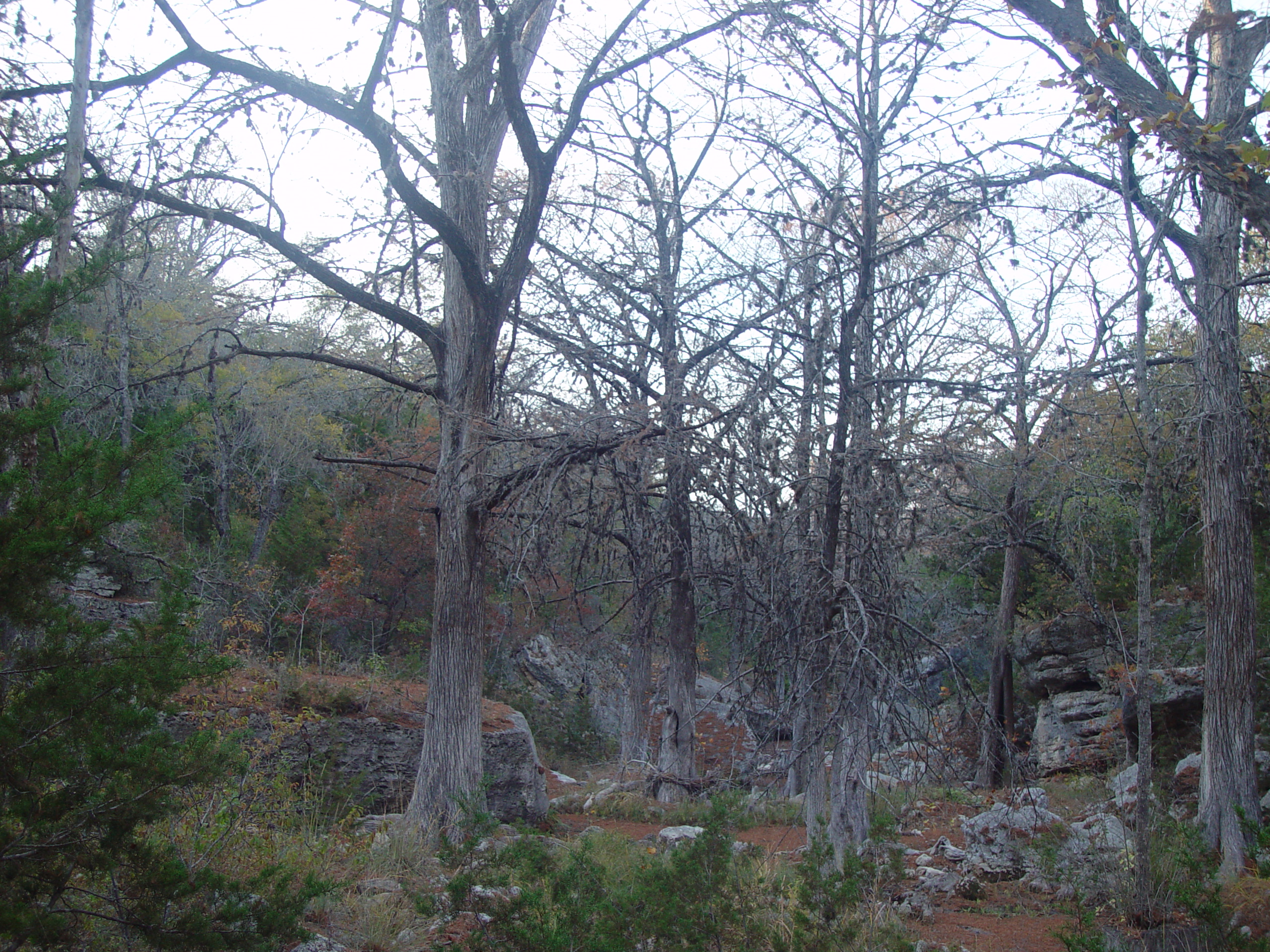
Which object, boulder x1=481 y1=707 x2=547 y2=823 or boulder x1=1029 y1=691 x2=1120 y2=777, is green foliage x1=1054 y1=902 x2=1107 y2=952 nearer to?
boulder x1=481 y1=707 x2=547 y2=823

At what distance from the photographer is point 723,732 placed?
80.2ft

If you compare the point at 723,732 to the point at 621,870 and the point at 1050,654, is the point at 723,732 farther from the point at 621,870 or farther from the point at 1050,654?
the point at 621,870

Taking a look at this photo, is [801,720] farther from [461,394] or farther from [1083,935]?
[461,394]

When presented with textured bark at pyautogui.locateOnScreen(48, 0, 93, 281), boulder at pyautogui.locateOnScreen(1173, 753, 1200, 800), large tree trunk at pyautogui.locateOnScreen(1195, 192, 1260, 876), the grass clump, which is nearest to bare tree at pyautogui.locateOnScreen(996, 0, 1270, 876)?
large tree trunk at pyautogui.locateOnScreen(1195, 192, 1260, 876)

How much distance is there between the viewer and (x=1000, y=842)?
28.7ft

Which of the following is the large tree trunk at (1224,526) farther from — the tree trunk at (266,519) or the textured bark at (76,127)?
the tree trunk at (266,519)

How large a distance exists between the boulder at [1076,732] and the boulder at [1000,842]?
7.04m

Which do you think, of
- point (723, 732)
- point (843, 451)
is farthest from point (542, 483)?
point (723, 732)

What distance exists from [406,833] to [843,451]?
15.4 feet

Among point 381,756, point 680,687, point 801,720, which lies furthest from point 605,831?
point 801,720

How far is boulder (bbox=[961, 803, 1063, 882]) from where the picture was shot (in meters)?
8.34

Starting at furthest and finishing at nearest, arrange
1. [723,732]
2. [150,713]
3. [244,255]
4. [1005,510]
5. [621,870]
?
[723,732], [244,255], [621,870], [1005,510], [150,713]

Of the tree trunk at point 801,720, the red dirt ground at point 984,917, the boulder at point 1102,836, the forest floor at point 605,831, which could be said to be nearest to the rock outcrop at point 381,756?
the forest floor at point 605,831

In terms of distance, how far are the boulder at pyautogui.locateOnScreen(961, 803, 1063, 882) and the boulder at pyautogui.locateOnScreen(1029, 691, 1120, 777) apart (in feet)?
23.1
